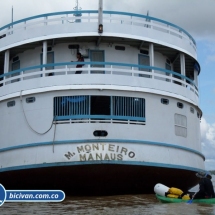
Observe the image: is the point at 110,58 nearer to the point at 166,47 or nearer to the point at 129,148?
the point at 166,47

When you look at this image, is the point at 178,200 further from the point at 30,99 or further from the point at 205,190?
the point at 30,99

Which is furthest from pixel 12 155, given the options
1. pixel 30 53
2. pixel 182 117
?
pixel 182 117

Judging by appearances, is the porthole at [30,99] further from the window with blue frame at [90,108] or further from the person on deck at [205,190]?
the person on deck at [205,190]

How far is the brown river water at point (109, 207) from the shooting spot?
11.4 meters

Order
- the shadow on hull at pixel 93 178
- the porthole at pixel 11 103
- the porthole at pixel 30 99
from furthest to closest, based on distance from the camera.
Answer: the porthole at pixel 11 103
the porthole at pixel 30 99
the shadow on hull at pixel 93 178

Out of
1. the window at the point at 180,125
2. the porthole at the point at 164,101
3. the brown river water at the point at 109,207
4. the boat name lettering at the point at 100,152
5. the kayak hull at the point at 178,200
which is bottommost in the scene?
the brown river water at the point at 109,207

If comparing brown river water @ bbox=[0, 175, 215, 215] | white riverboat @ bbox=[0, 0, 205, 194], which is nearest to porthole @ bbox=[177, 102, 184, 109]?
white riverboat @ bbox=[0, 0, 205, 194]

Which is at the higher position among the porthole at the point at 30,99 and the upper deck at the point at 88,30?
the upper deck at the point at 88,30

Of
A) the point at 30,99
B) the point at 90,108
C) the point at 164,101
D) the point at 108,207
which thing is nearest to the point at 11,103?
the point at 30,99

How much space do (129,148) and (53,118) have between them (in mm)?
2638

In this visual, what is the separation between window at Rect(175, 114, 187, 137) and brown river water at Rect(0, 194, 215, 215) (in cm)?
353

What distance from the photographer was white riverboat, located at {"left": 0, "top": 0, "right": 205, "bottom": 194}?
50.6ft

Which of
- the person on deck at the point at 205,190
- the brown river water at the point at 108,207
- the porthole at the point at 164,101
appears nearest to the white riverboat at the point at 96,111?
the porthole at the point at 164,101

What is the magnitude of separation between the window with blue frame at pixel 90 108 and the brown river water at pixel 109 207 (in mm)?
2829
